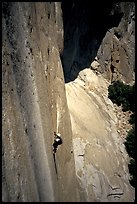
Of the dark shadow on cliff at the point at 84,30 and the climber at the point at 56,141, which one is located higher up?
the dark shadow on cliff at the point at 84,30

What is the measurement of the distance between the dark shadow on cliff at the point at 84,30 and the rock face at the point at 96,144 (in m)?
0.55

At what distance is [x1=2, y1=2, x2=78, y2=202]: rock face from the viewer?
7391 mm

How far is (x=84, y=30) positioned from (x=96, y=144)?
A: 553 centimetres

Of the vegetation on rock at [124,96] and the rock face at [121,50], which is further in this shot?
the rock face at [121,50]

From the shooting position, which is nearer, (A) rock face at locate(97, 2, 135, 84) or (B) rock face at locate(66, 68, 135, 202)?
(B) rock face at locate(66, 68, 135, 202)

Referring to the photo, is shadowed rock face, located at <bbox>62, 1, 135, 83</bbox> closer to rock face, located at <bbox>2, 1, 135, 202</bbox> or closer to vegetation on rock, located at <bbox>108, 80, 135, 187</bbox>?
rock face, located at <bbox>2, 1, 135, 202</bbox>

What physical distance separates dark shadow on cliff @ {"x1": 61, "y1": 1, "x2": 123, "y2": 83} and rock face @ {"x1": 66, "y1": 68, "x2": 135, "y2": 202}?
55 cm

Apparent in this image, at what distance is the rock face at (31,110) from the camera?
24.2 feet

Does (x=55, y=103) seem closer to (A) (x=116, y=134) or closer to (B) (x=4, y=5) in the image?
(B) (x=4, y=5)

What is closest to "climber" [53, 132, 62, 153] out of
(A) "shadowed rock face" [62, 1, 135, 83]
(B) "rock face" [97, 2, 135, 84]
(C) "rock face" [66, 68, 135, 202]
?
(C) "rock face" [66, 68, 135, 202]

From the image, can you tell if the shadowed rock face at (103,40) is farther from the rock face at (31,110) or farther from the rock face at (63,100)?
the rock face at (31,110)

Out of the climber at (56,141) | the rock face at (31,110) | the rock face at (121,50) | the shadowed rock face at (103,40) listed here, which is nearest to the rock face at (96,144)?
the shadowed rock face at (103,40)

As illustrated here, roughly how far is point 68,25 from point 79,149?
533 cm

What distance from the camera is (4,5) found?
→ 7414 mm
